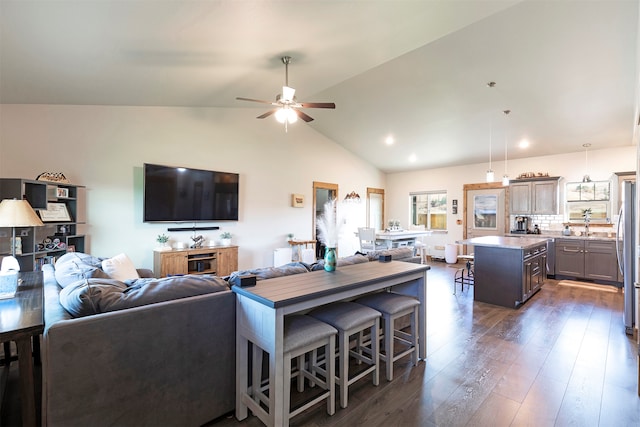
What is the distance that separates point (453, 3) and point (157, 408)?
11.6 ft

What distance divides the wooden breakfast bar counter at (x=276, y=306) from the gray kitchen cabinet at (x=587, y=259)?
207 inches

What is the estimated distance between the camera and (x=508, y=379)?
7.64 ft

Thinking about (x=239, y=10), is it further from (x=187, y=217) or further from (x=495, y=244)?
(x=495, y=244)

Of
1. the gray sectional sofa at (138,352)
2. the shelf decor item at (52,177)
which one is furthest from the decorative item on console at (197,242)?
the gray sectional sofa at (138,352)

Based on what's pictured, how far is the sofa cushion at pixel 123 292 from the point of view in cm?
148

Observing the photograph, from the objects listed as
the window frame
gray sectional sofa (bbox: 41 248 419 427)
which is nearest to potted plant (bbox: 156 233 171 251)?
gray sectional sofa (bbox: 41 248 419 427)

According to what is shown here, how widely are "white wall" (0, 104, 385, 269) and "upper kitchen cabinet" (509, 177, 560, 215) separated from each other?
4.13 metres

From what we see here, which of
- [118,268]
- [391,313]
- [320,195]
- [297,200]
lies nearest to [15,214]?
[118,268]

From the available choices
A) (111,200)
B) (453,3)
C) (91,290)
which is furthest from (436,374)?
(111,200)

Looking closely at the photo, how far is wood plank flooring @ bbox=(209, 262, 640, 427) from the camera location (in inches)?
74.4

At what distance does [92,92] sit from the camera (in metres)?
3.67

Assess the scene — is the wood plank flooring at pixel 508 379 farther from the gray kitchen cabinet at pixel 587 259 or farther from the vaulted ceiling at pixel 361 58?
the vaulted ceiling at pixel 361 58

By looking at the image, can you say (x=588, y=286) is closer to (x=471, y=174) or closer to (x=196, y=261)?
(x=471, y=174)

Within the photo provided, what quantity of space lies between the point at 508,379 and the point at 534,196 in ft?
17.8
